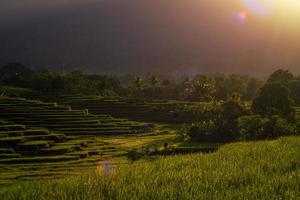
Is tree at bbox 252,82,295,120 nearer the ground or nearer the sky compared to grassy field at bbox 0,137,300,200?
nearer the sky

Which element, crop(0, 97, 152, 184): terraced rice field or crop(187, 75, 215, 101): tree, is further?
crop(187, 75, 215, 101): tree

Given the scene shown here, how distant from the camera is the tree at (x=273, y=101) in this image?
78637 millimetres

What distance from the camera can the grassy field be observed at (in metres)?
20.7

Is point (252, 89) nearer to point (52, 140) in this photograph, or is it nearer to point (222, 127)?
point (222, 127)

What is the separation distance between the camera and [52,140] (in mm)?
68000

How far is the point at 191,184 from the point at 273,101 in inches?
2399

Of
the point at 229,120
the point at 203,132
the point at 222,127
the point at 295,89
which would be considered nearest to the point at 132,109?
the point at 295,89

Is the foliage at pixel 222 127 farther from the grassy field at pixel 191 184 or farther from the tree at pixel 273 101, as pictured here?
the grassy field at pixel 191 184

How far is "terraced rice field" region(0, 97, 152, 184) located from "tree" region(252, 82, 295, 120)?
21978 millimetres

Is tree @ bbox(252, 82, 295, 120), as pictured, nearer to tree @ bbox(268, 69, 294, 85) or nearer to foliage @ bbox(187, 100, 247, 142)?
foliage @ bbox(187, 100, 247, 142)

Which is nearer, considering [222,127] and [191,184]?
[191,184]

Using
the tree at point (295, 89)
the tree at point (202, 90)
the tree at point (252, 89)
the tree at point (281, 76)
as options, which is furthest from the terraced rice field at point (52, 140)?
the tree at point (252, 89)

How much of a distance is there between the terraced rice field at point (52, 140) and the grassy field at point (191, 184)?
66.4 ft

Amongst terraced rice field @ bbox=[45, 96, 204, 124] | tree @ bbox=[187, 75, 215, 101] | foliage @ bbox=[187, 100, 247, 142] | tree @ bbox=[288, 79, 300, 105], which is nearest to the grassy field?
foliage @ bbox=[187, 100, 247, 142]
